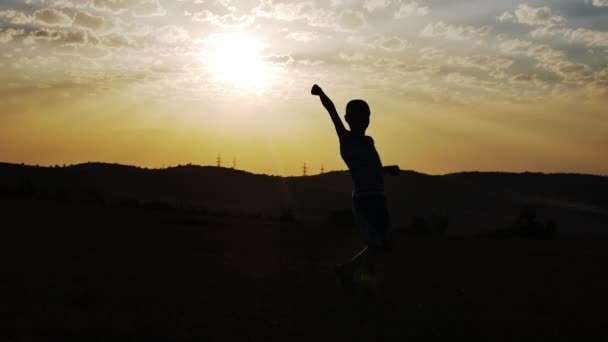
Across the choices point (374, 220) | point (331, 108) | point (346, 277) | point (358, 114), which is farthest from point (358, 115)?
point (346, 277)

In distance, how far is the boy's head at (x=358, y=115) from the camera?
7.68 metres

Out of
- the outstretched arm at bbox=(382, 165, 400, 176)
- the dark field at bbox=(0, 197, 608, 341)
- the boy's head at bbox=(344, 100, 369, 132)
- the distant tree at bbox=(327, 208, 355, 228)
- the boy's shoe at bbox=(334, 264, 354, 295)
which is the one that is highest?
the boy's head at bbox=(344, 100, 369, 132)

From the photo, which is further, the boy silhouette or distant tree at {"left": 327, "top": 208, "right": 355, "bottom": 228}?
distant tree at {"left": 327, "top": 208, "right": 355, "bottom": 228}

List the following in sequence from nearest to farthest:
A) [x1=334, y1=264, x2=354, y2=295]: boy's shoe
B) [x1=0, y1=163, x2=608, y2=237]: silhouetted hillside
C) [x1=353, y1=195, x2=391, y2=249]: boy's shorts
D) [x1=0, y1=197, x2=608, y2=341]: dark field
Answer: [x1=0, y1=197, x2=608, y2=341]: dark field → [x1=353, y1=195, x2=391, y2=249]: boy's shorts → [x1=334, y1=264, x2=354, y2=295]: boy's shoe → [x1=0, y1=163, x2=608, y2=237]: silhouetted hillside

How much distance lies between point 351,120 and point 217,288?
2.53 meters

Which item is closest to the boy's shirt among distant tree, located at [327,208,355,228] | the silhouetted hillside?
distant tree, located at [327,208,355,228]

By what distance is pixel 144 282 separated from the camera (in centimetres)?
894

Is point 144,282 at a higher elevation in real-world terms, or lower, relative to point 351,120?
lower

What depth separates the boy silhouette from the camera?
7.49 m

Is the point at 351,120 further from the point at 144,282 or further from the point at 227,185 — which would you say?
the point at 227,185

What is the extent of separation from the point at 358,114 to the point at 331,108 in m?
0.27

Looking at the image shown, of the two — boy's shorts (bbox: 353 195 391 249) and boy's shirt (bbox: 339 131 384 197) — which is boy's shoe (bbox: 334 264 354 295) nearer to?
boy's shorts (bbox: 353 195 391 249)

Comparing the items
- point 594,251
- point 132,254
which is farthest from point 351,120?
point 594,251

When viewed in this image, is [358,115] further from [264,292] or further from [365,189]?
[264,292]
